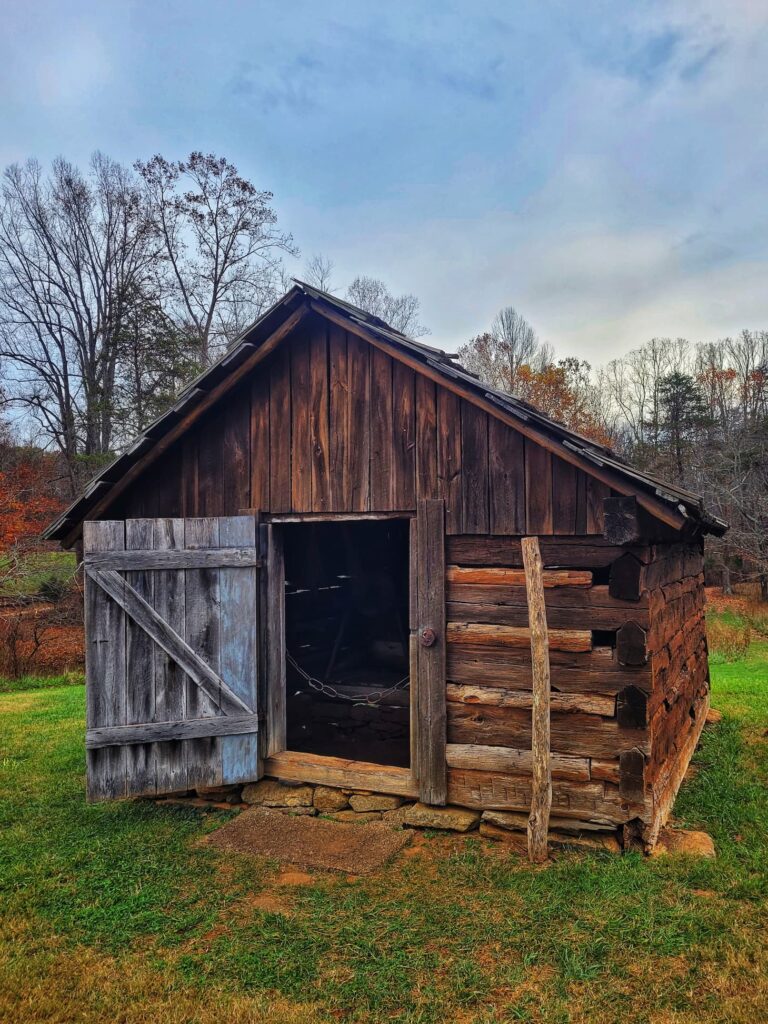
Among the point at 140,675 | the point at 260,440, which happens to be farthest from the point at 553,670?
the point at 140,675

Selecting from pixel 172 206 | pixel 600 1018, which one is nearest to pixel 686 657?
pixel 600 1018

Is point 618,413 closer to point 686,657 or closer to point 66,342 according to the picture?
point 66,342

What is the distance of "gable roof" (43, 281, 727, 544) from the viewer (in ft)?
16.9

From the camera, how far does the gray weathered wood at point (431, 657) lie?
6031mm

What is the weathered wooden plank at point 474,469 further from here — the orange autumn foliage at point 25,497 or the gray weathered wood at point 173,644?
the orange autumn foliage at point 25,497

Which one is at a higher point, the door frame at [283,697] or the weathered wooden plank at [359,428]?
the weathered wooden plank at [359,428]

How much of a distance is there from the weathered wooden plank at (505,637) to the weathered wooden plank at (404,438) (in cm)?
121

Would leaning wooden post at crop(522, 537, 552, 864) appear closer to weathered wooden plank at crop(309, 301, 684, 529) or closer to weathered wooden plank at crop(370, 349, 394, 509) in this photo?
weathered wooden plank at crop(309, 301, 684, 529)

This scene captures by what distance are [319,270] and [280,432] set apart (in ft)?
72.0

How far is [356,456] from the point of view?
6.38 meters

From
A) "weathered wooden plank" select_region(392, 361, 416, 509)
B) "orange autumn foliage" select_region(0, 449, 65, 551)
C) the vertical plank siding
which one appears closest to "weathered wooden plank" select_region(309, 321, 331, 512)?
the vertical plank siding

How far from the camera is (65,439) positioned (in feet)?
74.3

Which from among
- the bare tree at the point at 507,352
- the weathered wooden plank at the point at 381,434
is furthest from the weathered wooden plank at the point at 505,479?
the bare tree at the point at 507,352

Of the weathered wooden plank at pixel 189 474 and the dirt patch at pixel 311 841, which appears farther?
the weathered wooden plank at pixel 189 474
